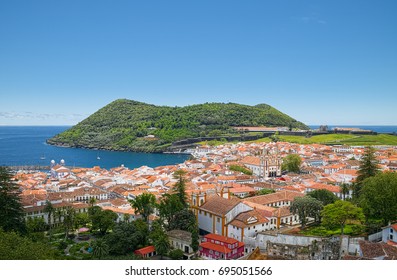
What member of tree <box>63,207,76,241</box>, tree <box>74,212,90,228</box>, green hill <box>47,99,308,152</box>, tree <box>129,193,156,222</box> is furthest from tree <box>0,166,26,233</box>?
green hill <box>47,99,308,152</box>

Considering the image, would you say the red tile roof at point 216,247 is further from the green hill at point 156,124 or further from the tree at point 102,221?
the green hill at point 156,124

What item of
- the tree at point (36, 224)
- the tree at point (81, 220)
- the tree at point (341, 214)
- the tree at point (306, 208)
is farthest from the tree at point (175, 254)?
the tree at point (36, 224)

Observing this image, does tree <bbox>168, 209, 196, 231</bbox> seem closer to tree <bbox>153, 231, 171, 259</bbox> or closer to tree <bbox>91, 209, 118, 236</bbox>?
tree <bbox>153, 231, 171, 259</bbox>

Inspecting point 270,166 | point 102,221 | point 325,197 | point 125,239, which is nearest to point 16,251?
point 125,239

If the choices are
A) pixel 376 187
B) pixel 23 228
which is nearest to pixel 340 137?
pixel 376 187

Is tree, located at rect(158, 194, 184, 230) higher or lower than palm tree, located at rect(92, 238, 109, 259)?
higher
